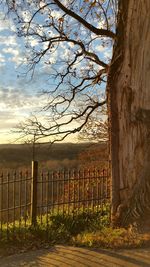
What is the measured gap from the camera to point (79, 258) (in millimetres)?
7367

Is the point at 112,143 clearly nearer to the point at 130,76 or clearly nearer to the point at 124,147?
the point at 124,147

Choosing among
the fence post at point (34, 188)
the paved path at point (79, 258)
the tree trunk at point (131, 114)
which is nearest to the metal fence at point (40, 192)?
the fence post at point (34, 188)

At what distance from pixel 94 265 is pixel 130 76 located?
4407 mm

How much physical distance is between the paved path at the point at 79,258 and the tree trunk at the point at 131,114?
2.12 m

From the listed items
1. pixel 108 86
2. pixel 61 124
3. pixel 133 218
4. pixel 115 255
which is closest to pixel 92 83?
pixel 61 124

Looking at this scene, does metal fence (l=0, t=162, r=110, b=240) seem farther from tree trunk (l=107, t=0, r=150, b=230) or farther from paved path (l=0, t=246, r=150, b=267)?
paved path (l=0, t=246, r=150, b=267)

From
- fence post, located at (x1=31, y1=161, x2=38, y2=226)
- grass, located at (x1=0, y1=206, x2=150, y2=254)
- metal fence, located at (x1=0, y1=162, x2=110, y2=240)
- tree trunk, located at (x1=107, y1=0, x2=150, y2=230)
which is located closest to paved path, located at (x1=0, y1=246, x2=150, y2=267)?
grass, located at (x1=0, y1=206, x2=150, y2=254)

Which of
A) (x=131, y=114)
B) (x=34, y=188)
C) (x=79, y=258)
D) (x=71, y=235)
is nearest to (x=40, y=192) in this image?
(x=34, y=188)

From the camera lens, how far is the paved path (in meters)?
7.02

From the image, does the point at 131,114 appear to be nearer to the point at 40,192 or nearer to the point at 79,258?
the point at 79,258

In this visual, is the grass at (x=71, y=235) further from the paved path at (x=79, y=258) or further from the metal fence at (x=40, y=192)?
the paved path at (x=79, y=258)

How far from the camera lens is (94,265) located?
694 cm

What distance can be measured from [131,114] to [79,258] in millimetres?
3655

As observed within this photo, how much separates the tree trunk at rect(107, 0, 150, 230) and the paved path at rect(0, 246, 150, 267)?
2.12 m
